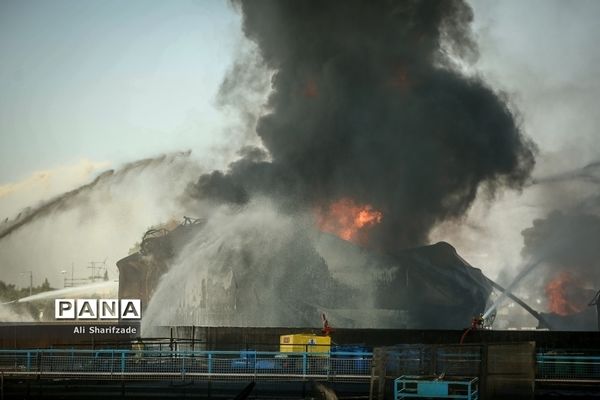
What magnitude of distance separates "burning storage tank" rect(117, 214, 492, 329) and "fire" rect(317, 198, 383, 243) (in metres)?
3.11

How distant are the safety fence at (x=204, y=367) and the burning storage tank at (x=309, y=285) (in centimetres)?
3407

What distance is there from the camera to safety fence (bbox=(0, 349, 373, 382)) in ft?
82.4

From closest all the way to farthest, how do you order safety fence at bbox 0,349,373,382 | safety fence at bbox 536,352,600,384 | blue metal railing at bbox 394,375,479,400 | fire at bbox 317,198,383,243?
blue metal railing at bbox 394,375,479,400, safety fence at bbox 0,349,373,382, safety fence at bbox 536,352,600,384, fire at bbox 317,198,383,243

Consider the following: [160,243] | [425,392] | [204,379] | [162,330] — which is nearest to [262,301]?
[160,243]

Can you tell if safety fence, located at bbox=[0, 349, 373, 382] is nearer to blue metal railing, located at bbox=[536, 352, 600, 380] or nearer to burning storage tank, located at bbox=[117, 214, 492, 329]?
blue metal railing, located at bbox=[536, 352, 600, 380]

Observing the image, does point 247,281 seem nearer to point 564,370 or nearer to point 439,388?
point 564,370

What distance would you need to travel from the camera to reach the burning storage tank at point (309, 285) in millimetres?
63406

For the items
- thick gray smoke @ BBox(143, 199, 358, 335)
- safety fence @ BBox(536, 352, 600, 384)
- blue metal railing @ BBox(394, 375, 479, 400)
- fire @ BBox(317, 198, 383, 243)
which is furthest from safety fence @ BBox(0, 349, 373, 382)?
fire @ BBox(317, 198, 383, 243)

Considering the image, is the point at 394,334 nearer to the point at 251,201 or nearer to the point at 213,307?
the point at 213,307

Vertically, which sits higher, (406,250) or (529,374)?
(406,250)

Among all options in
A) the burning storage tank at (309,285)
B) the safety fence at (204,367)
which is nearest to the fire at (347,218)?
the burning storage tank at (309,285)

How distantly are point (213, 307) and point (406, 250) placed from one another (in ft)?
57.5

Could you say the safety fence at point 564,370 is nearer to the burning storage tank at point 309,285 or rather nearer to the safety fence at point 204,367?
the safety fence at point 204,367

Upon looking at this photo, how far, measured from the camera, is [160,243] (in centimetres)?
6712
